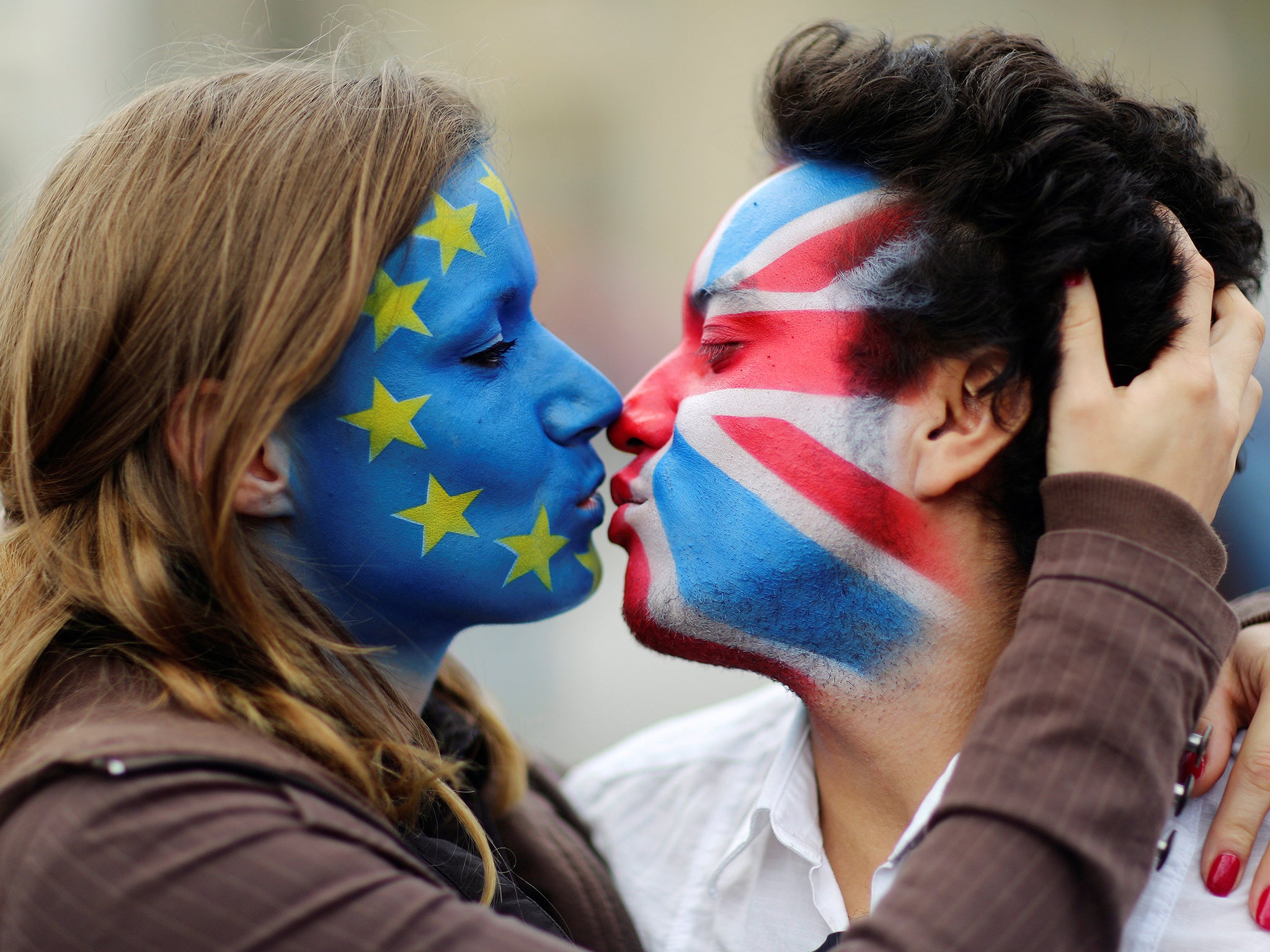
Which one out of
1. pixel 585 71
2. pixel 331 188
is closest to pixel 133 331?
pixel 331 188

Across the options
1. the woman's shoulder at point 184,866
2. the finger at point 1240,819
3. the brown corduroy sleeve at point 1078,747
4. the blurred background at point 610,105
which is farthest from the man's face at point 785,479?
the blurred background at point 610,105

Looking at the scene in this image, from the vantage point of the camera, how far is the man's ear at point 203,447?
1898 mm

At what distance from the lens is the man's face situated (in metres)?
2.12

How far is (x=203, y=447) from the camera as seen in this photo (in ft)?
6.30

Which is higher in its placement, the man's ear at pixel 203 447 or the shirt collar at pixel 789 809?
the man's ear at pixel 203 447

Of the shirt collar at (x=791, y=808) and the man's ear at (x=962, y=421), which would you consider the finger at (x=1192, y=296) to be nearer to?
the man's ear at (x=962, y=421)

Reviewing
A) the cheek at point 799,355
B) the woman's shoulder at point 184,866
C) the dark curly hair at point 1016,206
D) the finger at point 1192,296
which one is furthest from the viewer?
the cheek at point 799,355

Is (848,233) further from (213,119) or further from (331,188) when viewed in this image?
(213,119)

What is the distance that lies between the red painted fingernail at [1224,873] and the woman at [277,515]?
395mm

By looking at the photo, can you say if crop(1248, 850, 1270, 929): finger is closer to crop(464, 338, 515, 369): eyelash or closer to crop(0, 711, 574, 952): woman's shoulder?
crop(0, 711, 574, 952): woman's shoulder

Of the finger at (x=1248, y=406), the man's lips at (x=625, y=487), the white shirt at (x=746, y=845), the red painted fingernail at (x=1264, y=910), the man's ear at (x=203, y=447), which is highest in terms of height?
the finger at (x=1248, y=406)

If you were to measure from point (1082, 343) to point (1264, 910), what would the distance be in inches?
38.9

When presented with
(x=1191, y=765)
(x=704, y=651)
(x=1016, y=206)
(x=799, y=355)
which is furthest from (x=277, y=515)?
(x=1191, y=765)

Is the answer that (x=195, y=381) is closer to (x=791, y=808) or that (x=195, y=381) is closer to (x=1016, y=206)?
(x=791, y=808)
